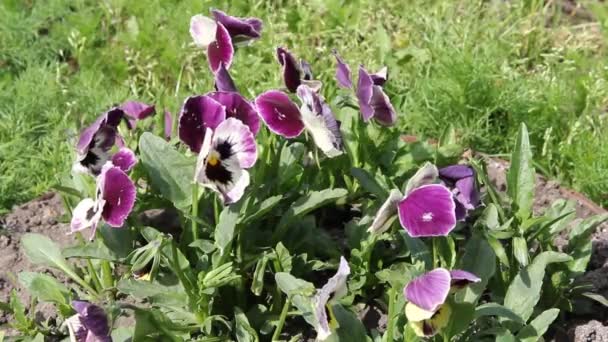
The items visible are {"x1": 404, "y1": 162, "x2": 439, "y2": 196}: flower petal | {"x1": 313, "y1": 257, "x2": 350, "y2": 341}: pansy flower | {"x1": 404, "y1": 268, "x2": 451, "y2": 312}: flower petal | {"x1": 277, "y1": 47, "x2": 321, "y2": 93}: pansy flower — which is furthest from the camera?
{"x1": 277, "y1": 47, "x2": 321, "y2": 93}: pansy flower

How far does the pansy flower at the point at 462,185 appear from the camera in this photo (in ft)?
7.19

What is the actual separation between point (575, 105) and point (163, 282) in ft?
6.17

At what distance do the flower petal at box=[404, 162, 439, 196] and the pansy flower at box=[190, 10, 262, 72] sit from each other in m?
0.51

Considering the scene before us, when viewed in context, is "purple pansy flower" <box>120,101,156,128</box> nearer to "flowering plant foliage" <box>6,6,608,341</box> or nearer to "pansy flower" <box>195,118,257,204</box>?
"flowering plant foliage" <box>6,6,608,341</box>

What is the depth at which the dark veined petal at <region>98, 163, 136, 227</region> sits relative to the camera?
2053 mm

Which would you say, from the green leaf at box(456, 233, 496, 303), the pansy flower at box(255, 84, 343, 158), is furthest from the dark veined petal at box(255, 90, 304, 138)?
the green leaf at box(456, 233, 496, 303)

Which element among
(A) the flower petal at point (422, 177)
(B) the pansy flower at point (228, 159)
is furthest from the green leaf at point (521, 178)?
(B) the pansy flower at point (228, 159)

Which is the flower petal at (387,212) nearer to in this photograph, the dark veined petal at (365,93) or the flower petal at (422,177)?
the flower petal at (422,177)

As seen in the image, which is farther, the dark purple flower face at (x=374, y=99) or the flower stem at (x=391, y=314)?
the dark purple flower face at (x=374, y=99)

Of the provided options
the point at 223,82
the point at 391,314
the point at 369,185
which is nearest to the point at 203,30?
the point at 223,82

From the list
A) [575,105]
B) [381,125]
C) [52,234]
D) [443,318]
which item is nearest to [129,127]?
[52,234]

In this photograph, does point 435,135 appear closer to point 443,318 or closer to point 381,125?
point 381,125

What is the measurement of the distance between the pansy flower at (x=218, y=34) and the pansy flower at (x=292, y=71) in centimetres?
10

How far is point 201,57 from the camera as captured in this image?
13.2 feet
